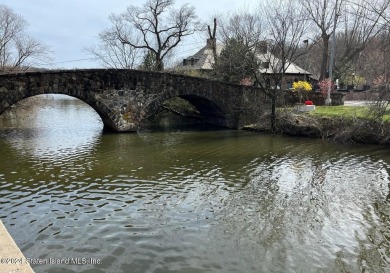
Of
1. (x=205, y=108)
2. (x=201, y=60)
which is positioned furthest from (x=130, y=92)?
(x=201, y=60)

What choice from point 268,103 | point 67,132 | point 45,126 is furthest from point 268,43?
point 45,126

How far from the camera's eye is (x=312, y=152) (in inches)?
610

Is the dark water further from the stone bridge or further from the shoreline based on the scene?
the stone bridge

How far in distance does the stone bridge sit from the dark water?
416 centimetres

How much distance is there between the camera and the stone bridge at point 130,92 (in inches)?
701

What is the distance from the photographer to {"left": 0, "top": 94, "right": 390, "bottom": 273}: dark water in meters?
5.86

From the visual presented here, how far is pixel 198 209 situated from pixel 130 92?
1440cm

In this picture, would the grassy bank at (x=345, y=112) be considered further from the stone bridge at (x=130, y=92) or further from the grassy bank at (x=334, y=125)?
the stone bridge at (x=130, y=92)

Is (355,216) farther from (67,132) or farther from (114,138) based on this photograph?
(67,132)

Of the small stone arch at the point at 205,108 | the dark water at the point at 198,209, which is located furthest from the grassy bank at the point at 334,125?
the small stone arch at the point at 205,108

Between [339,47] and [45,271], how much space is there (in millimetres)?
48706

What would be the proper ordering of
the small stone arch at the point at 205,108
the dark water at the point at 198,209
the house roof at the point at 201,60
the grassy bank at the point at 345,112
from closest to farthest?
the dark water at the point at 198,209 < the grassy bank at the point at 345,112 < the small stone arch at the point at 205,108 < the house roof at the point at 201,60

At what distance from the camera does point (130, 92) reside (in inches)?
835

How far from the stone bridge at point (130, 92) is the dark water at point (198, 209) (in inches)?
164
